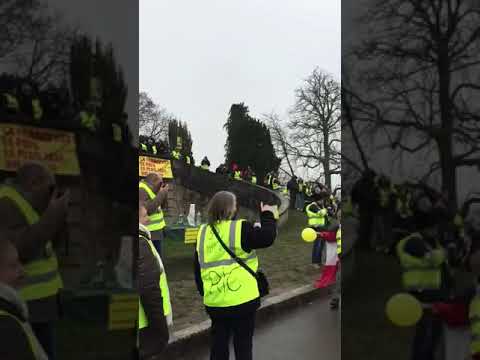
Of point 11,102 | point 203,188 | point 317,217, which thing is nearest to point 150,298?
point 11,102

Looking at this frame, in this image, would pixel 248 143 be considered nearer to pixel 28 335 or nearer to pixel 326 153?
pixel 326 153

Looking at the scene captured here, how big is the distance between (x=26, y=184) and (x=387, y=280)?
1.92 metres

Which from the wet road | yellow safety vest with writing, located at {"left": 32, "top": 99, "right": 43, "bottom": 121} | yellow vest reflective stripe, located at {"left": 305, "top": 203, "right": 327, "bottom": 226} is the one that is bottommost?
the wet road

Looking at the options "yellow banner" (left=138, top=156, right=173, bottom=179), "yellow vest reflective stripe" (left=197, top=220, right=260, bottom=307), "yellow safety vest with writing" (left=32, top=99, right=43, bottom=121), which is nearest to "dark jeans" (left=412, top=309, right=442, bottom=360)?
"yellow vest reflective stripe" (left=197, top=220, right=260, bottom=307)

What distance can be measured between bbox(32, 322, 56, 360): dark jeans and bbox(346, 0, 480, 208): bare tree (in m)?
1.96

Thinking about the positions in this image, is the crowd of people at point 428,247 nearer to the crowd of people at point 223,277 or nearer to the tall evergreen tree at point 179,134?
the crowd of people at point 223,277

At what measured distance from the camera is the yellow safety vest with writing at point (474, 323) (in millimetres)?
2690

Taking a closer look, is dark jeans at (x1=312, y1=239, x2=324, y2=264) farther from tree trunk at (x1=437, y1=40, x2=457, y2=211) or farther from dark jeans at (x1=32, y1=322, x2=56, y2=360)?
dark jeans at (x1=32, y1=322, x2=56, y2=360)

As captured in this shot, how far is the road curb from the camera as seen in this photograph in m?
5.50

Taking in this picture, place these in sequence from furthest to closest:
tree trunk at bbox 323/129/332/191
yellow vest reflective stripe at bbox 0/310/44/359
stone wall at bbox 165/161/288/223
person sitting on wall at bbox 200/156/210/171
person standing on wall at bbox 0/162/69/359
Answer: person sitting on wall at bbox 200/156/210/171, tree trunk at bbox 323/129/332/191, stone wall at bbox 165/161/288/223, person standing on wall at bbox 0/162/69/359, yellow vest reflective stripe at bbox 0/310/44/359

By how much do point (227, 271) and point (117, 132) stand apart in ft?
4.71

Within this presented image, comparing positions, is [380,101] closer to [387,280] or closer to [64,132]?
[387,280]

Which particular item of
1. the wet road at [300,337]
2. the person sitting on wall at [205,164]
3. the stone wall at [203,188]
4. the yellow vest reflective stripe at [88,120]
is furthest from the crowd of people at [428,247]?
the person sitting on wall at [205,164]

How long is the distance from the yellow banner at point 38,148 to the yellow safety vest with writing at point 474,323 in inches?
83.6
